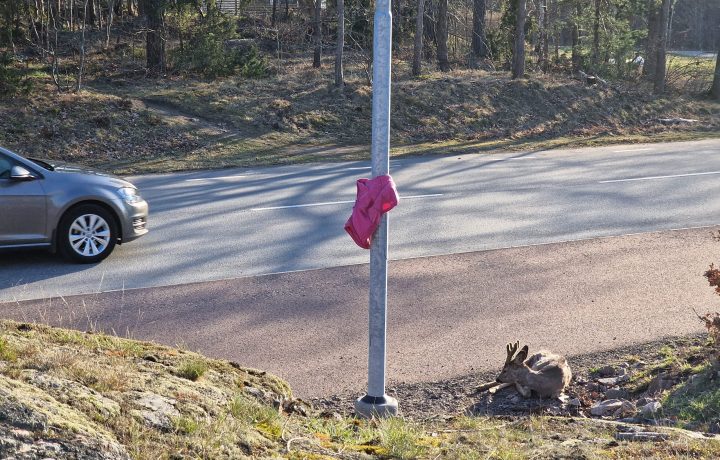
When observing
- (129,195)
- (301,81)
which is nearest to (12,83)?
(301,81)

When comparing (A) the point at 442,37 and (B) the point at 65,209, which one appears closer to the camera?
(B) the point at 65,209

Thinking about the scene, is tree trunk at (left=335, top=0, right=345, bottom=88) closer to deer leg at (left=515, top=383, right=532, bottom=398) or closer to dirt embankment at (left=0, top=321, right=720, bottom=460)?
deer leg at (left=515, top=383, right=532, bottom=398)

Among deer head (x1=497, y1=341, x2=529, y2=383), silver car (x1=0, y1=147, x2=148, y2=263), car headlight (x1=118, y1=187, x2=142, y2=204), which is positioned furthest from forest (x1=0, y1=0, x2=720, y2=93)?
deer head (x1=497, y1=341, x2=529, y2=383)

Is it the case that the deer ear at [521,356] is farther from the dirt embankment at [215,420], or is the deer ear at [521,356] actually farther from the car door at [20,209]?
the car door at [20,209]

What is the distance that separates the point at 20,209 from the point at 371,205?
244 inches

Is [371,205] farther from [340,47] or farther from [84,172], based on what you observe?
[340,47]

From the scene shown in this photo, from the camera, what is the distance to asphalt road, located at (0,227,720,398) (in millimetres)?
7656

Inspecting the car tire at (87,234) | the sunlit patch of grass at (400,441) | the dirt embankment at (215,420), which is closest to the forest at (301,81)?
the car tire at (87,234)

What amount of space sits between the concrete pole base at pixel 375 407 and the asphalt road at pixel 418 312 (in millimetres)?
1024

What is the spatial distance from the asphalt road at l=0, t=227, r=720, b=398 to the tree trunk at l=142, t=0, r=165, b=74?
2025cm

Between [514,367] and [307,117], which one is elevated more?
[307,117]

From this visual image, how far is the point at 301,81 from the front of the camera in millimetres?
29547

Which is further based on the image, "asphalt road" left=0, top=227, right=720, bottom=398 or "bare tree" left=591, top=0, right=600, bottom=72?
"bare tree" left=591, top=0, right=600, bottom=72

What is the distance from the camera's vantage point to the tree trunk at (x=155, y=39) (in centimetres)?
2859
